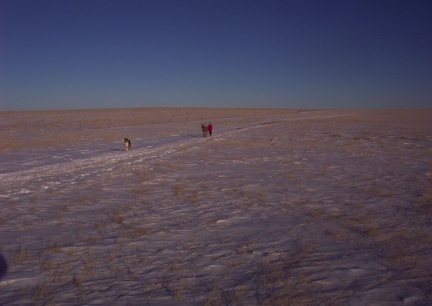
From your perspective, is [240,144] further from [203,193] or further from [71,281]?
[71,281]

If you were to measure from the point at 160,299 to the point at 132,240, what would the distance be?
1862 mm

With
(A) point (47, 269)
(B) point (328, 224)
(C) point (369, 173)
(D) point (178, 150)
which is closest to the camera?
(A) point (47, 269)

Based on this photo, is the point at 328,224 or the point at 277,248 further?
the point at 328,224

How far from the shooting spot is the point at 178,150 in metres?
17.1

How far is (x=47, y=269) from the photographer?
4.32m

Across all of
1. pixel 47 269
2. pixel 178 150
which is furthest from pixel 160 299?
pixel 178 150

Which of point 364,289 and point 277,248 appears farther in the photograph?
point 277,248

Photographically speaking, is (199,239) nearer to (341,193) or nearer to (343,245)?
(343,245)

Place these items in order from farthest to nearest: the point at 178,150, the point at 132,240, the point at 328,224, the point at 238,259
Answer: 1. the point at 178,150
2. the point at 328,224
3. the point at 132,240
4. the point at 238,259

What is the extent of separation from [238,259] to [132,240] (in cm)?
178

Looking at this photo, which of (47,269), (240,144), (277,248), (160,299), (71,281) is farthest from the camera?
(240,144)

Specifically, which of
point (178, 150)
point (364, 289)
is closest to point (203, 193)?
point (364, 289)

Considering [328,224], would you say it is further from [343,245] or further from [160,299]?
[160,299]

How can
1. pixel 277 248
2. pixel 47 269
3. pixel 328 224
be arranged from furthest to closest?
pixel 328 224
pixel 277 248
pixel 47 269
